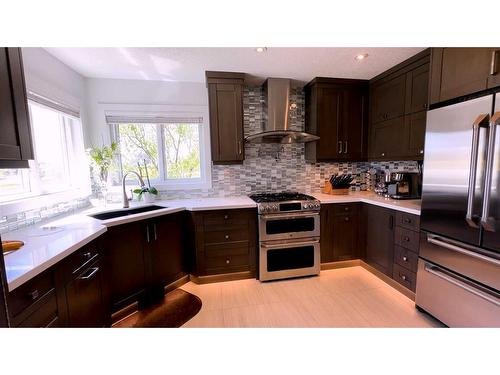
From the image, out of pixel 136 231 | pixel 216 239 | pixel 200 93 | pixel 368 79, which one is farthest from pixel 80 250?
pixel 368 79

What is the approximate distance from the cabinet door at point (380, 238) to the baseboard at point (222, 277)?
140 centimetres

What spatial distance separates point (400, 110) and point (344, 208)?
1.23 metres

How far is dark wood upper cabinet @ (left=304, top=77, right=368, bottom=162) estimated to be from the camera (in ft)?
8.83

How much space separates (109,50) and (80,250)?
1725 millimetres

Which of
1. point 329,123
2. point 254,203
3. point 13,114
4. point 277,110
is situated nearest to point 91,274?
point 13,114

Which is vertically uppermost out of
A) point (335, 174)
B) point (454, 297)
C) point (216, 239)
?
point (335, 174)

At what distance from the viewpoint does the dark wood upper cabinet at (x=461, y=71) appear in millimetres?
1310

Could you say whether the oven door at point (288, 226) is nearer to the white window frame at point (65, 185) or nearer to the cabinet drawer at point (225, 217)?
the cabinet drawer at point (225, 217)

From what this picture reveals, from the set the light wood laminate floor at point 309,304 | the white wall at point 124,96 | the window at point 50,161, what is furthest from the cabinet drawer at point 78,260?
the white wall at point 124,96

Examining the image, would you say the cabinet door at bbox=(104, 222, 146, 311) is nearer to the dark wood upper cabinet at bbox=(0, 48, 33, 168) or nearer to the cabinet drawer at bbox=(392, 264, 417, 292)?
the dark wood upper cabinet at bbox=(0, 48, 33, 168)

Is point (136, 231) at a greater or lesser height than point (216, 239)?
greater

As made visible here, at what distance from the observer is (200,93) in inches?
108

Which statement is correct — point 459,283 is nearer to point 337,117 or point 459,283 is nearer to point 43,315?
point 337,117
